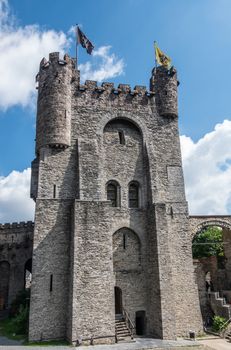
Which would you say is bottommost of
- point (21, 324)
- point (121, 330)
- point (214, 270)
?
point (121, 330)

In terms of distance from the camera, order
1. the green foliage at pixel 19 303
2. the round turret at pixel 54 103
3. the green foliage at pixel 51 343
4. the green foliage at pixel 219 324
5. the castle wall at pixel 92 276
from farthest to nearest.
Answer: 1. the green foliage at pixel 19 303
2. the round turret at pixel 54 103
3. the green foliage at pixel 219 324
4. the castle wall at pixel 92 276
5. the green foliage at pixel 51 343

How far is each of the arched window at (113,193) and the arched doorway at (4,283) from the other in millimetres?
15314

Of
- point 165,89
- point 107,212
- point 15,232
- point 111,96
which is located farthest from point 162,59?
point 15,232

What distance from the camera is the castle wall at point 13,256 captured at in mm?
29500

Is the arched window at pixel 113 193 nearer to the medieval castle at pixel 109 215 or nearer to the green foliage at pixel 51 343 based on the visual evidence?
the medieval castle at pixel 109 215

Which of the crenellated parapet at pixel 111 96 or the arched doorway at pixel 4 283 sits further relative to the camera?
the arched doorway at pixel 4 283

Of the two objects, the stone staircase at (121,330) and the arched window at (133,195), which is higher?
the arched window at (133,195)

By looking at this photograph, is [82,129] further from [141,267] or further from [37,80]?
[141,267]

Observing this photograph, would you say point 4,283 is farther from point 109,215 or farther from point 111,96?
point 111,96

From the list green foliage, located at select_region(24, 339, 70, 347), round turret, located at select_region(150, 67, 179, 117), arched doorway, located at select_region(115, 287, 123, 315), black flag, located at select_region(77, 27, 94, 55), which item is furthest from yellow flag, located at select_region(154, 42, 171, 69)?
green foliage, located at select_region(24, 339, 70, 347)

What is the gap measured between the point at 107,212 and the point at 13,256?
51.3ft

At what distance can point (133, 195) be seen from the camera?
74.4 ft

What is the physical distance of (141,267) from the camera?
824 inches

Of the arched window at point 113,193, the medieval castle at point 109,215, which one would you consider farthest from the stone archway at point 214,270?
the arched window at point 113,193
